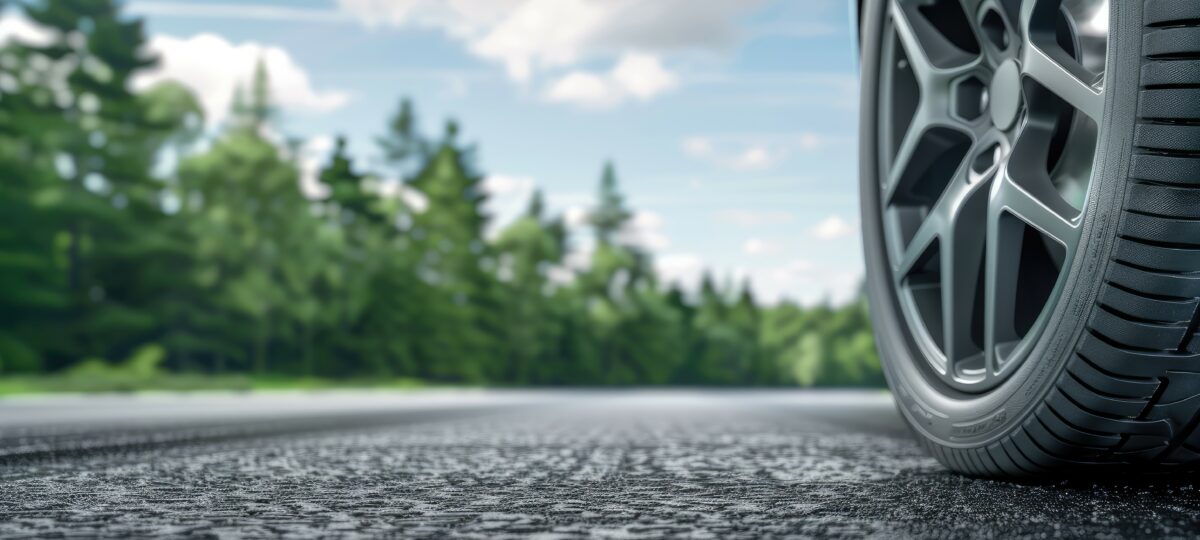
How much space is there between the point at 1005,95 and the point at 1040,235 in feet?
1.23

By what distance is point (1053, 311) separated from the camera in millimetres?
2209

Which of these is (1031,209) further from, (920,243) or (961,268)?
(920,243)

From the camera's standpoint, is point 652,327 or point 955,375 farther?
point 652,327

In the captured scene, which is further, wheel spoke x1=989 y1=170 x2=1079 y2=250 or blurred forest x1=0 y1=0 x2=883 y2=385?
blurred forest x1=0 y1=0 x2=883 y2=385

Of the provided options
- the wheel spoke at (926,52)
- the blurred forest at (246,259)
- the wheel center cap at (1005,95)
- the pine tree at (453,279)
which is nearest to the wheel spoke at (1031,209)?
the wheel center cap at (1005,95)

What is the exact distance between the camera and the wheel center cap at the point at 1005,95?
255cm

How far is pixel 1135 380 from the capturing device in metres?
2.08

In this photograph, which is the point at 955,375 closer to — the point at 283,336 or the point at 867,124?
the point at 867,124

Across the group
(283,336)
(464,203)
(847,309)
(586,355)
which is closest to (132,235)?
(283,336)

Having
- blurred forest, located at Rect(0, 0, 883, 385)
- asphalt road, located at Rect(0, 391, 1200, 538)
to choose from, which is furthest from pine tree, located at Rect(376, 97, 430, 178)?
asphalt road, located at Rect(0, 391, 1200, 538)

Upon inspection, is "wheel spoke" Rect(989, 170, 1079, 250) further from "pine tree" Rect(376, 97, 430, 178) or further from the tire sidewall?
"pine tree" Rect(376, 97, 430, 178)

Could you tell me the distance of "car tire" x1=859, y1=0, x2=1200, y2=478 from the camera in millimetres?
1994

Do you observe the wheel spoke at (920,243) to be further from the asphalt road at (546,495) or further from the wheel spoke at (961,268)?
the asphalt road at (546,495)

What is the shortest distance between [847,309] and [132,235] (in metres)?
89.5
